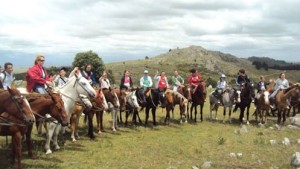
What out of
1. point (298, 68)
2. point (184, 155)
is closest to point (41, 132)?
point (184, 155)

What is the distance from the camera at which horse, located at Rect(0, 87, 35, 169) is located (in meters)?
10.1

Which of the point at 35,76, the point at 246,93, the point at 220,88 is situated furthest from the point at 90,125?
the point at 220,88

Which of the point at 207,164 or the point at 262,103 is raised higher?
the point at 262,103

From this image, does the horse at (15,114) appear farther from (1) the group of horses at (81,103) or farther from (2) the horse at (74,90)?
(2) the horse at (74,90)

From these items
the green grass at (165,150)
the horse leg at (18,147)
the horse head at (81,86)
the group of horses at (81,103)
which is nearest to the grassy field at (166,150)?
the green grass at (165,150)

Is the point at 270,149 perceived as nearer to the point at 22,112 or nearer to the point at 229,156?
the point at 229,156

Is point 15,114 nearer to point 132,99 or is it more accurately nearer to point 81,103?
point 81,103

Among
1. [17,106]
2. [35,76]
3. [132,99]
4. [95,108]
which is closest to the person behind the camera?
[17,106]

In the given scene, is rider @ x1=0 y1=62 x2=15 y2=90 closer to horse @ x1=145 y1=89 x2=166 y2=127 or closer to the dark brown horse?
horse @ x1=145 y1=89 x2=166 y2=127

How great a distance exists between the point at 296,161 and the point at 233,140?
463 cm

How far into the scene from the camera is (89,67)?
18234 mm

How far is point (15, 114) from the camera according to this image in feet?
33.6

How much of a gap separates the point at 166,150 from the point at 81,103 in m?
3.93

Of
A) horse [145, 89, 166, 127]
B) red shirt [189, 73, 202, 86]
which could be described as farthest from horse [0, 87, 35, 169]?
red shirt [189, 73, 202, 86]
